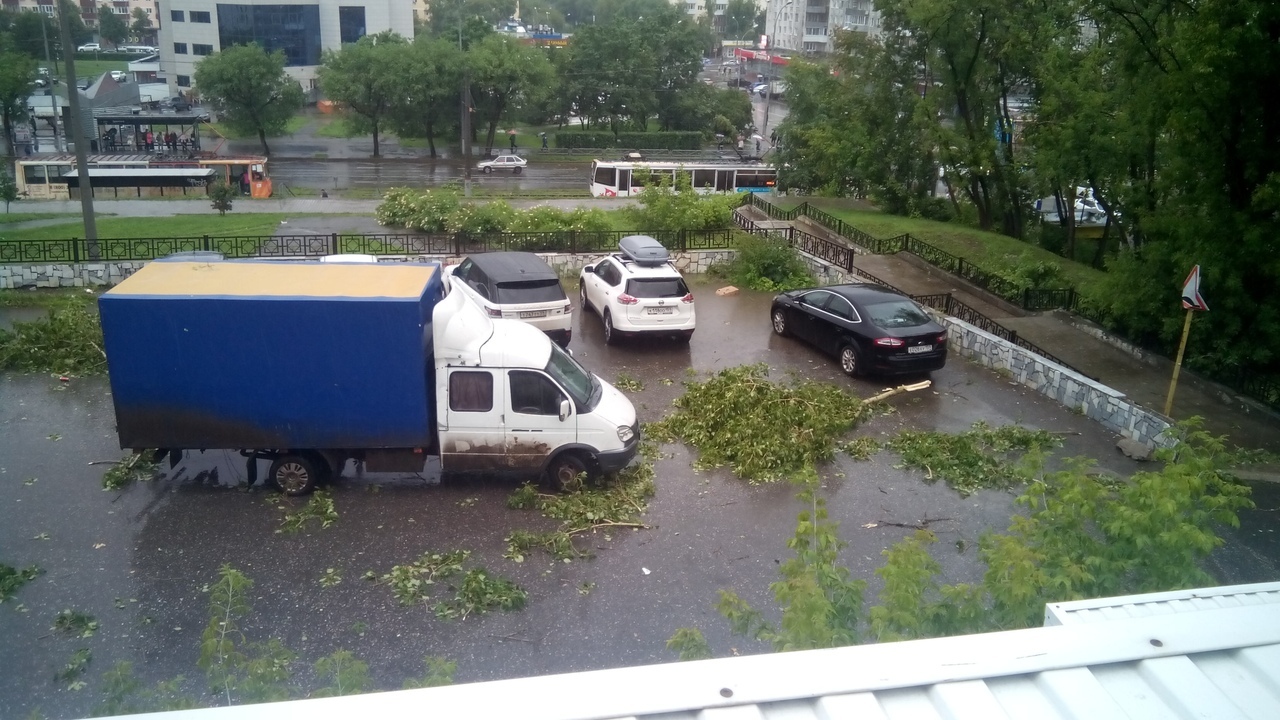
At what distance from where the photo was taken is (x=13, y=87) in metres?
53.0

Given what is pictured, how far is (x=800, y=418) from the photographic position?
12.7 meters

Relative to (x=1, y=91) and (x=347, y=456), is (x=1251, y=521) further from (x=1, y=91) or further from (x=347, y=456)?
(x=1, y=91)

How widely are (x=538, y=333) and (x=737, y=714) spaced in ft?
27.1

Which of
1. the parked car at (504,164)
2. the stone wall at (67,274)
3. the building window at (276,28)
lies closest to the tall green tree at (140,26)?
the building window at (276,28)

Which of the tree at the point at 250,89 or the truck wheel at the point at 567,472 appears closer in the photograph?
the truck wheel at the point at 567,472

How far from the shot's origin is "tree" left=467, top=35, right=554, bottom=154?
57.4m

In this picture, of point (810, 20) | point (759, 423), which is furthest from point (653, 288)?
point (810, 20)

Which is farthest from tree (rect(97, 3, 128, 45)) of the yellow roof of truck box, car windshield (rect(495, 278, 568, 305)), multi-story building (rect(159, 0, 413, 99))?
the yellow roof of truck box

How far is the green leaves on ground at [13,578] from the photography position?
27.7ft

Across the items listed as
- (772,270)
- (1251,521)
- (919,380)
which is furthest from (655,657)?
(772,270)

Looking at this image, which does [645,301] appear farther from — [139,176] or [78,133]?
[139,176]

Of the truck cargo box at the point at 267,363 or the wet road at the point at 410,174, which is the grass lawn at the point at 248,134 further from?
the truck cargo box at the point at 267,363

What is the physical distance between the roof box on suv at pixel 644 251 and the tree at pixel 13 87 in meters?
48.1

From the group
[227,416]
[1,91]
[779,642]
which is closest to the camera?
[779,642]
